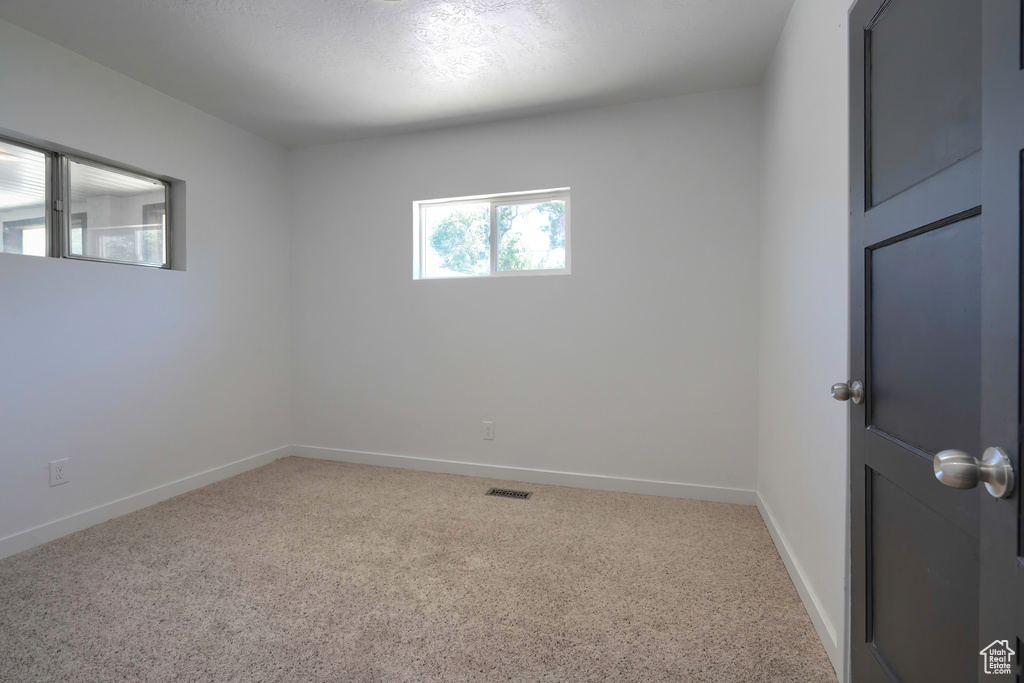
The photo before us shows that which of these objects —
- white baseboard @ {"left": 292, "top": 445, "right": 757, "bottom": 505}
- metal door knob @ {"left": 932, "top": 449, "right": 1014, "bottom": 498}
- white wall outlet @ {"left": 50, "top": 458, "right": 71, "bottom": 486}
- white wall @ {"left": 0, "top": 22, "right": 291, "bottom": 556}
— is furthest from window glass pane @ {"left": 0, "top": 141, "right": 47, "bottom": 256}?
metal door knob @ {"left": 932, "top": 449, "right": 1014, "bottom": 498}

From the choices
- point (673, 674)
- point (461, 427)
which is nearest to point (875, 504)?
point (673, 674)

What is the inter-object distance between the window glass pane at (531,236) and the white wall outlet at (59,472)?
2.74m

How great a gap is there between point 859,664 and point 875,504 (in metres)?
0.47

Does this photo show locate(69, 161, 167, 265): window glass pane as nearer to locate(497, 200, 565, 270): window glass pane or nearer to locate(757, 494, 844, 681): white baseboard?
locate(497, 200, 565, 270): window glass pane

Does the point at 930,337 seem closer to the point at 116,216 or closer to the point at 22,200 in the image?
the point at 22,200

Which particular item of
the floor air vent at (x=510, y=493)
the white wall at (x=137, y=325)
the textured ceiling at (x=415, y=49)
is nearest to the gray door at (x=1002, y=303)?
the textured ceiling at (x=415, y=49)

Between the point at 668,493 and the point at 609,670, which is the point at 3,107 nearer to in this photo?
the point at 609,670

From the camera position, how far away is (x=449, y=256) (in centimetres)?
364

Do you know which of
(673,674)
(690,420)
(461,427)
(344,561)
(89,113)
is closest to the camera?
(673,674)

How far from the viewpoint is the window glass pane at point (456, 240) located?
3.54m

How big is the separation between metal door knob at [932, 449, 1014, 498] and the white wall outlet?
3.50 metres

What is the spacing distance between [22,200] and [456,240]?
2.38 metres

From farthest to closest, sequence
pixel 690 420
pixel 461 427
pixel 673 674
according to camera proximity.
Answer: pixel 461 427 < pixel 690 420 < pixel 673 674

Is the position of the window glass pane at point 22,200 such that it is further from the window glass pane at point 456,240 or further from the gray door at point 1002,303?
the gray door at point 1002,303
